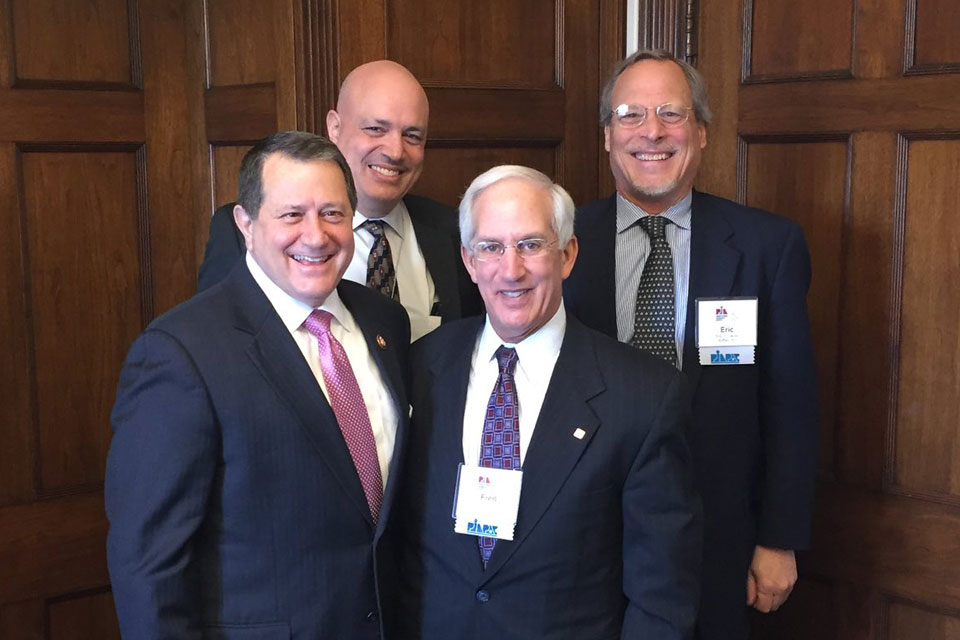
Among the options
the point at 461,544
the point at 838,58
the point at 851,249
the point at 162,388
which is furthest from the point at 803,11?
the point at 162,388

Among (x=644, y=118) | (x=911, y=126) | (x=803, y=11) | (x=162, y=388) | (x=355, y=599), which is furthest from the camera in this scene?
(x=803, y=11)

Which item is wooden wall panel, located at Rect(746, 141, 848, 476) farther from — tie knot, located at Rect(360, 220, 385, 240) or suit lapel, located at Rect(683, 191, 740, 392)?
tie knot, located at Rect(360, 220, 385, 240)

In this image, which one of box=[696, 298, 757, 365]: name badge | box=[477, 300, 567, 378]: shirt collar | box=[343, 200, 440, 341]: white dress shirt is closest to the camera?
box=[477, 300, 567, 378]: shirt collar

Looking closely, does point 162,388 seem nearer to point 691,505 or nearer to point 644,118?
point 691,505

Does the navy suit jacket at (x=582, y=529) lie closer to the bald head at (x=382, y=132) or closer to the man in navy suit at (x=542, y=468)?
the man in navy suit at (x=542, y=468)

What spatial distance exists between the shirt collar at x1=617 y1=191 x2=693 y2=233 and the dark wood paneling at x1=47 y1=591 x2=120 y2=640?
170 cm

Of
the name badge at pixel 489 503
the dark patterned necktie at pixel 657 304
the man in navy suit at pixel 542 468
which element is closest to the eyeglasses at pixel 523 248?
the man in navy suit at pixel 542 468

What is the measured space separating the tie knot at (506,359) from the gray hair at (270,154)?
465 mm

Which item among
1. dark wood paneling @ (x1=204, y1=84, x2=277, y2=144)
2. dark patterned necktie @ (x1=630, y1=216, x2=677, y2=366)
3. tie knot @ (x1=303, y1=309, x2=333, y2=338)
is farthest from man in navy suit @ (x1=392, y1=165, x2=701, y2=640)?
dark wood paneling @ (x1=204, y1=84, x2=277, y2=144)

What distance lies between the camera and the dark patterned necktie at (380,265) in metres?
2.55

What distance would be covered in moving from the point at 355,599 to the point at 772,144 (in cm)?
187

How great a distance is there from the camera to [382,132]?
8.41 ft

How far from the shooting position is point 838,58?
303cm

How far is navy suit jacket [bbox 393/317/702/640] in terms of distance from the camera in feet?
6.55
